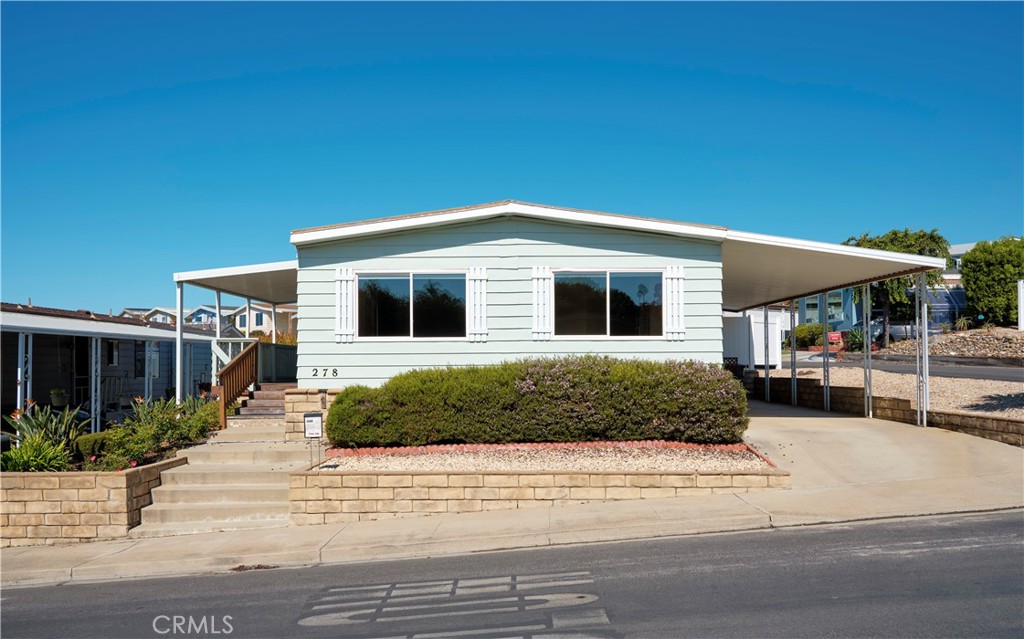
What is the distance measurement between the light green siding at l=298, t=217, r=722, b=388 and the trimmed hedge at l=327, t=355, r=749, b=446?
1411mm

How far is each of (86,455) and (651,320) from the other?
9.16 m

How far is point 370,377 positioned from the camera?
12883mm

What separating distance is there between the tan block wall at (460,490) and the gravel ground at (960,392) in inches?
286

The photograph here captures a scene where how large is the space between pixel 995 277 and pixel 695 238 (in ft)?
121

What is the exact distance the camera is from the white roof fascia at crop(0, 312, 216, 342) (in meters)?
14.7

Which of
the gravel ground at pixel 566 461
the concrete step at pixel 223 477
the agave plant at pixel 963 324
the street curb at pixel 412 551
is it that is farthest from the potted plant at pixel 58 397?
the agave plant at pixel 963 324

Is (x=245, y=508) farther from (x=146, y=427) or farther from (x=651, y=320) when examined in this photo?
(x=651, y=320)

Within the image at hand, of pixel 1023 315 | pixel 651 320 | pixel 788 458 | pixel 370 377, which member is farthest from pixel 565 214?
pixel 1023 315

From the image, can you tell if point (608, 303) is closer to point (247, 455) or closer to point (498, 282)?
point (498, 282)

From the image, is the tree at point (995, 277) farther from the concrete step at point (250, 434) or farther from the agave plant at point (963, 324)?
the concrete step at point (250, 434)

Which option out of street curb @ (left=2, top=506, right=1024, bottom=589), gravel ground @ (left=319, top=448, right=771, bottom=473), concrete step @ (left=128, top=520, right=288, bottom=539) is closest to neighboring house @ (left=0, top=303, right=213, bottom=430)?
concrete step @ (left=128, top=520, right=288, bottom=539)

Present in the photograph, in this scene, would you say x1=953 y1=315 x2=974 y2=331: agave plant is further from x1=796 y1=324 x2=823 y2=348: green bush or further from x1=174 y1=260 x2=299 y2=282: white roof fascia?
x1=174 y1=260 x2=299 y2=282: white roof fascia

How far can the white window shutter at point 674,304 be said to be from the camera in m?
12.7

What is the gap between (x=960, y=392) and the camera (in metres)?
16.8
